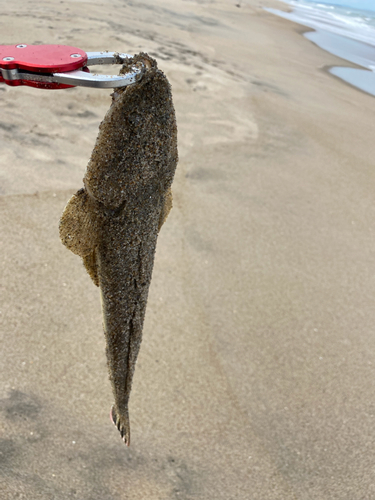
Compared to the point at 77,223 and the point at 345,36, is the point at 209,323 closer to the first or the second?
the point at 77,223

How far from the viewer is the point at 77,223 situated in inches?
65.8

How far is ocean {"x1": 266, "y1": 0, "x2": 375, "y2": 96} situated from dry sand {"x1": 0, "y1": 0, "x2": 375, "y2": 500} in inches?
230

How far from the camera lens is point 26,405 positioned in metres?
3.16

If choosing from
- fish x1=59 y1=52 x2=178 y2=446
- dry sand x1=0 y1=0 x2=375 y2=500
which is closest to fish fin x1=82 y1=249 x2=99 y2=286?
fish x1=59 y1=52 x2=178 y2=446

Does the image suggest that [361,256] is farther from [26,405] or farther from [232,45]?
[232,45]

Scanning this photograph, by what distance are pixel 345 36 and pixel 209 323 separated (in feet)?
64.1

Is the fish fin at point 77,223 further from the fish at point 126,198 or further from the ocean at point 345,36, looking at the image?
the ocean at point 345,36

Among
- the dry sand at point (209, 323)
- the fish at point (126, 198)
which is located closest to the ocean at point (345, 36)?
the dry sand at point (209, 323)

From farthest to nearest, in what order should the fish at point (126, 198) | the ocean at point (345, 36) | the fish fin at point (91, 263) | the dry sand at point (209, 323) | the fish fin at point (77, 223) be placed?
the ocean at point (345, 36) < the dry sand at point (209, 323) < the fish fin at point (91, 263) < the fish fin at point (77, 223) < the fish at point (126, 198)

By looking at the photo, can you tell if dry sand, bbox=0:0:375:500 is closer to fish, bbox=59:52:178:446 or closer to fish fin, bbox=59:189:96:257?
A: fish, bbox=59:52:178:446

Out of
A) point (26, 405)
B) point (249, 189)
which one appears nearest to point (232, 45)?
point (249, 189)

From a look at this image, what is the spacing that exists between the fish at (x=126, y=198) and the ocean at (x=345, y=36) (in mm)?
11649

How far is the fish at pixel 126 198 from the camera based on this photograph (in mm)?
1449

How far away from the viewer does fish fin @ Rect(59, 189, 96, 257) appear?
166cm
